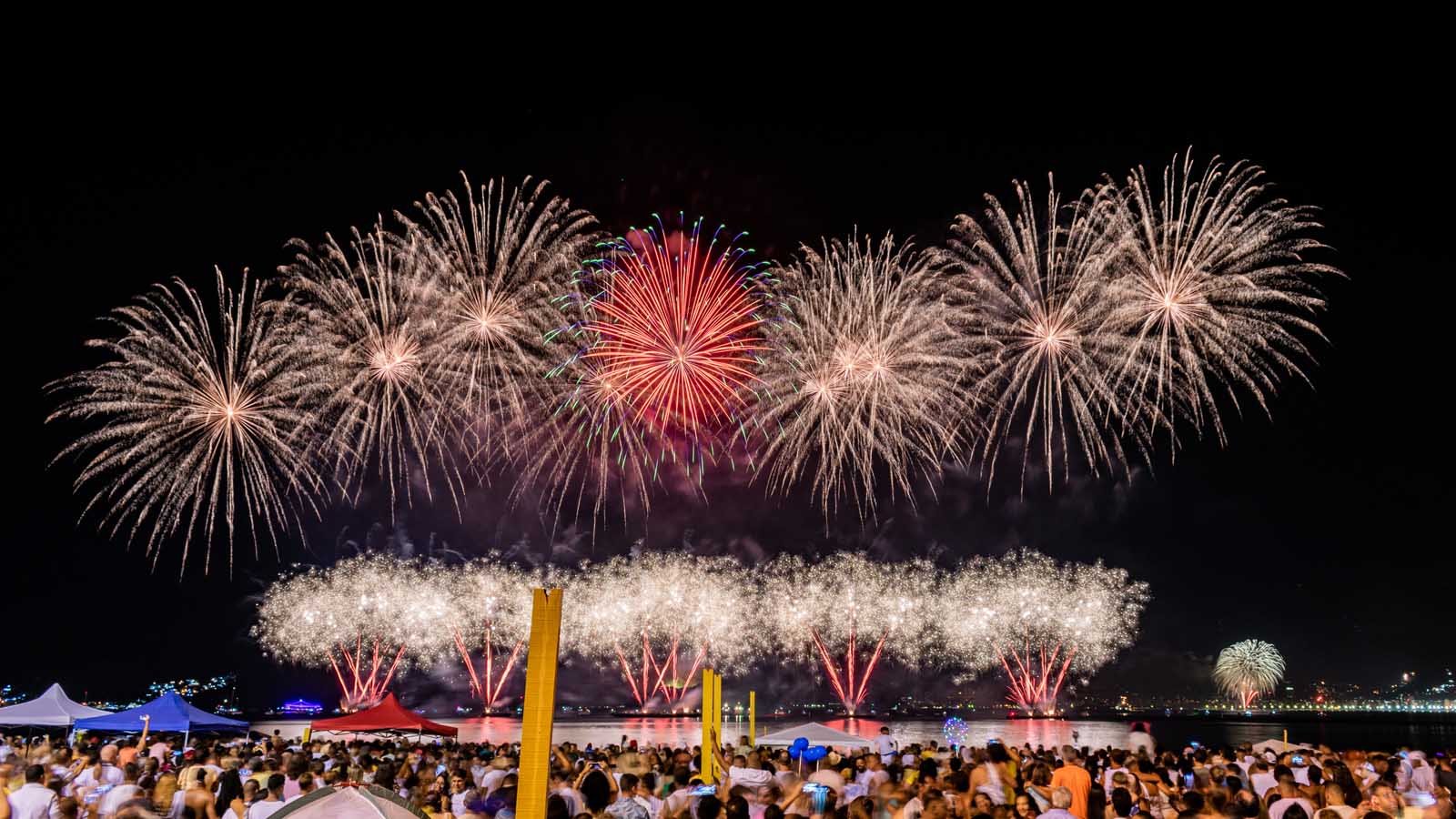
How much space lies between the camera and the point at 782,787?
34.9 feet

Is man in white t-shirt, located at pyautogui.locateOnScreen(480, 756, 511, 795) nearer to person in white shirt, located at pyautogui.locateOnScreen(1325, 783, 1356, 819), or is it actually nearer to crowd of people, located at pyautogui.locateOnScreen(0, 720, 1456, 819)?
crowd of people, located at pyautogui.locateOnScreen(0, 720, 1456, 819)

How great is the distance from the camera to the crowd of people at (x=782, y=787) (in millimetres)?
9461

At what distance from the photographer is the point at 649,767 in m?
16.1

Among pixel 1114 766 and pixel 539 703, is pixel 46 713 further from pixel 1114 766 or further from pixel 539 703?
pixel 1114 766

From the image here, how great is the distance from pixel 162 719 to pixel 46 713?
4295 mm

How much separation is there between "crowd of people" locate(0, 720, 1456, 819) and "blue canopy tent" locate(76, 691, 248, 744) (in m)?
7.00

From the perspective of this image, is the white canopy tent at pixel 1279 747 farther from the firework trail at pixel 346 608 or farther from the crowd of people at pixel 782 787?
the firework trail at pixel 346 608

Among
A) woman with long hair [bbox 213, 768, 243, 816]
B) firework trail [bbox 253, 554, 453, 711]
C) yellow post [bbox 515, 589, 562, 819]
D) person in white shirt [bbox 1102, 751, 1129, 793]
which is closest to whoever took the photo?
yellow post [bbox 515, 589, 562, 819]

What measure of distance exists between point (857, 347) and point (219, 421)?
17287 mm

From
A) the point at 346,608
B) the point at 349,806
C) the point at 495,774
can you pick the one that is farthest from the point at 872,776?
the point at 346,608

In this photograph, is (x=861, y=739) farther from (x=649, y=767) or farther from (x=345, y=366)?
(x=345, y=366)

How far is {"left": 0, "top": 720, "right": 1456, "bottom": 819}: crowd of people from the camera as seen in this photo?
9461mm

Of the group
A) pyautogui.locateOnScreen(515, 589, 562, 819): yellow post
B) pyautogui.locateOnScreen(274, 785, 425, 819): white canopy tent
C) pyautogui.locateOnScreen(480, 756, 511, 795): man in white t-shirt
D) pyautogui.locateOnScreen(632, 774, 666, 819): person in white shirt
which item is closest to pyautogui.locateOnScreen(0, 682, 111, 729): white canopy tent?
pyautogui.locateOnScreen(480, 756, 511, 795): man in white t-shirt

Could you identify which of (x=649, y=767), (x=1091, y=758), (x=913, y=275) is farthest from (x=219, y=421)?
(x=1091, y=758)
